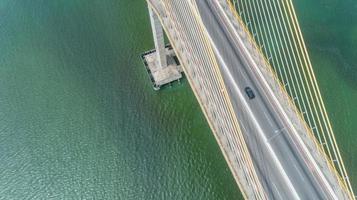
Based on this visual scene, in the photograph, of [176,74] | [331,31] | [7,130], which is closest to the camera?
[7,130]

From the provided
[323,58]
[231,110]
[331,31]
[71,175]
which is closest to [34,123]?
[71,175]

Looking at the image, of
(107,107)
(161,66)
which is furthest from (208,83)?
(107,107)

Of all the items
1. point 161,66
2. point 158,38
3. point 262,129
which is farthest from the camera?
point 161,66

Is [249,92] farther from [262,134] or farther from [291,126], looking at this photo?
[291,126]

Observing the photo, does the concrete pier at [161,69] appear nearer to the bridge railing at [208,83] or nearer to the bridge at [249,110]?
the bridge at [249,110]

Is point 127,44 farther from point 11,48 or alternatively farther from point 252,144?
point 252,144

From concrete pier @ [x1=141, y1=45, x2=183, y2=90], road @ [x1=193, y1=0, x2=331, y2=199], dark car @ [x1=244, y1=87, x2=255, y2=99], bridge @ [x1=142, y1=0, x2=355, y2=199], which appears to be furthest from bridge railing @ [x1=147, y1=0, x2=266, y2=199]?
concrete pier @ [x1=141, y1=45, x2=183, y2=90]
